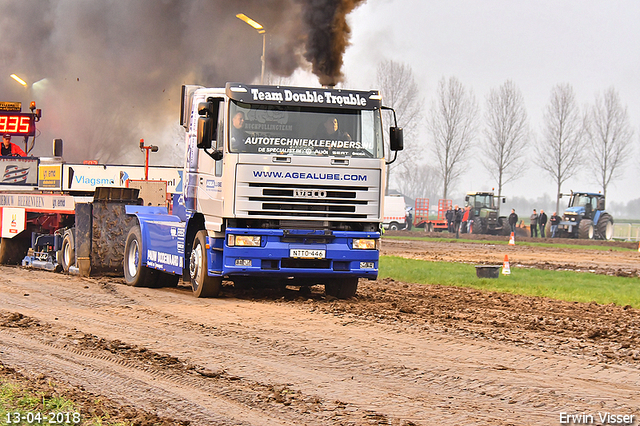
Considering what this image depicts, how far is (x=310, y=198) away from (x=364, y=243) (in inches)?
47.1

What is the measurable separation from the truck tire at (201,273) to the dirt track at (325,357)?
10.3 inches

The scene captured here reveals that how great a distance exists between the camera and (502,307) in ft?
41.8

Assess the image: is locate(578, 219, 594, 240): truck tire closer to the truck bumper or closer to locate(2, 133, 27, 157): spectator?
locate(2, 133, 27, 157): spectator

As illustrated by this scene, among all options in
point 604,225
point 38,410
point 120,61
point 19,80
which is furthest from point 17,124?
point 604,225

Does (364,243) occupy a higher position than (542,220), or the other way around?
(542,220)

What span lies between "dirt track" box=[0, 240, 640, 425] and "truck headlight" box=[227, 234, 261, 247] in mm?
958

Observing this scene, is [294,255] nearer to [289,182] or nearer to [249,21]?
[289,182]

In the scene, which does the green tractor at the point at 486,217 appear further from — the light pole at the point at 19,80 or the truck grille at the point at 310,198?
the truck grille at the point at 310,198

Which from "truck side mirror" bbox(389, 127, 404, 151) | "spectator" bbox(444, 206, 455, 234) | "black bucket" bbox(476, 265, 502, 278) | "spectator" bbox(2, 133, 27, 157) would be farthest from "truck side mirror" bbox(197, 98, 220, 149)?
"spectator" bbox(444, 206, 455, 234)

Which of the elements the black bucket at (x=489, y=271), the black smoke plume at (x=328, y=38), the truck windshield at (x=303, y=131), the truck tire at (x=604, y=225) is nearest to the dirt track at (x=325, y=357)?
the truck windshield at (x=303, y=131)

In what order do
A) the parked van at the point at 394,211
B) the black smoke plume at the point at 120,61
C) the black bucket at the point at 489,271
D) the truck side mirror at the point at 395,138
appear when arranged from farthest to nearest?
the parked van at the point at 394,211
the black smoke plume at the point at 120,61
the black bucket at the point at 489,271
the truck side mirror at the point at 395,138

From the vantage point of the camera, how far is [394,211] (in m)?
54.8

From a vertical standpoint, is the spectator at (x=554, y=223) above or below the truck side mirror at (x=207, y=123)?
below

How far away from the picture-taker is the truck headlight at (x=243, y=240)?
468 inches
